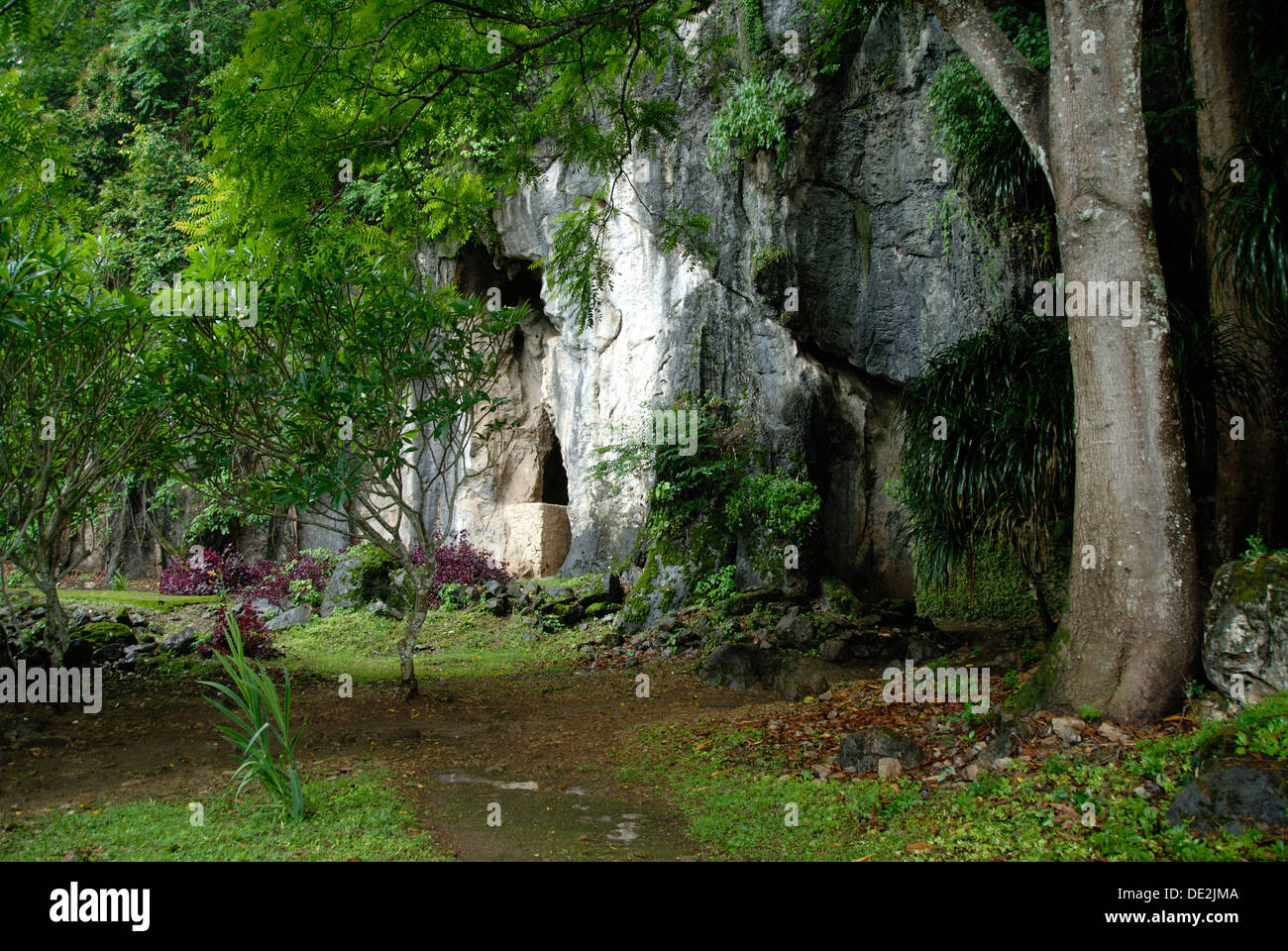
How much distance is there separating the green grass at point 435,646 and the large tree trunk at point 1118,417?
225 inches

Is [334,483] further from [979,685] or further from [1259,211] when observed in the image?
[1259,211]

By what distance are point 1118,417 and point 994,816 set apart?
232 centimetres

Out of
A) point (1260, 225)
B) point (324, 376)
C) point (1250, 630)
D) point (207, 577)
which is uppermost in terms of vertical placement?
point (1260, 225)

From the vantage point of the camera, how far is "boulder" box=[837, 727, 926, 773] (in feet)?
16.1

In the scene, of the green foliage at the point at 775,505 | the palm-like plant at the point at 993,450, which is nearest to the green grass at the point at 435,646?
the green foliage at the point at 775,505

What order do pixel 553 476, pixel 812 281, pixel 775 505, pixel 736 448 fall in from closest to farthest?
1. pixel 775 505
2. pixel 812 281
3. pixel 736 448
4. pixel 553 476

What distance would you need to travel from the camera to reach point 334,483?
579 centimetres

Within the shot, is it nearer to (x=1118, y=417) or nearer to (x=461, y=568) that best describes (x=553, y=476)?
(x=461, y=568)

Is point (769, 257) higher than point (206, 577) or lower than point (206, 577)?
higher

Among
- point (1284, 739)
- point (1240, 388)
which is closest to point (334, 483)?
point (1284, 739)

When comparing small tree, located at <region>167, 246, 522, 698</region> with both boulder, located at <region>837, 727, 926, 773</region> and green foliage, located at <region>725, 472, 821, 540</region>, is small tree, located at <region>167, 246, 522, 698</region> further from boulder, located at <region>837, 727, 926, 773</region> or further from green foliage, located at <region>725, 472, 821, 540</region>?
green foliage, located at <region>725, 472, 821, 540</region>

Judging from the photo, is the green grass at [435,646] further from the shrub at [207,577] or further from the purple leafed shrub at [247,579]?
the shrub at [207,577]

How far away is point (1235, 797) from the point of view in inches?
134

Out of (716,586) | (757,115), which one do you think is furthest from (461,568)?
(757,115)
